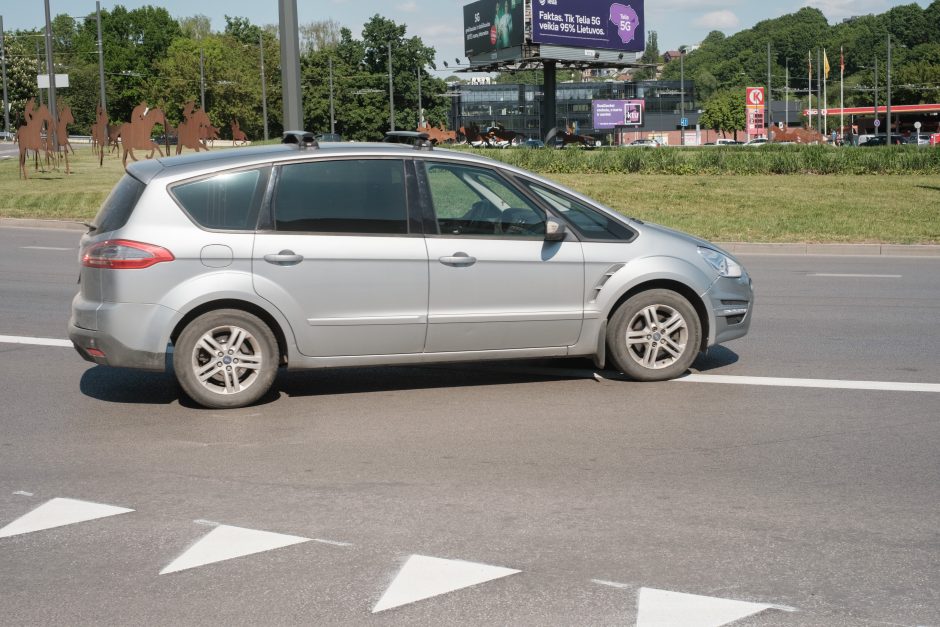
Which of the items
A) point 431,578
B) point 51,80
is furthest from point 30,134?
point 431,578

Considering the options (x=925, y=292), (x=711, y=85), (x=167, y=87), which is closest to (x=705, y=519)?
(x=925, y=292)

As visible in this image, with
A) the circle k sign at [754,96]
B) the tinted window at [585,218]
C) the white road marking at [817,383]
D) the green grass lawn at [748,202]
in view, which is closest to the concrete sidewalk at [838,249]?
the green grass lawn at [748,202]

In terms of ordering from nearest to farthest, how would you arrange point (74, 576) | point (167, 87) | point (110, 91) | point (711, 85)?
point (74, 576) → point (167, 87) → point (110, 91) → point (711, 85)

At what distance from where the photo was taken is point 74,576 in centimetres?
441

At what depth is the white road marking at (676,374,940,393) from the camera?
25.0 ft

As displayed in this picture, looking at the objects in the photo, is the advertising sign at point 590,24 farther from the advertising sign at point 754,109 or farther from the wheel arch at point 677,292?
the wheel arch at point 677,292

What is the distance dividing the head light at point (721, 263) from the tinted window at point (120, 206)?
383 cm

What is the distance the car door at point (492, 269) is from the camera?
7.39 meters

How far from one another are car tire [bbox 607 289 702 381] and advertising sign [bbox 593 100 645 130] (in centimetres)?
10576

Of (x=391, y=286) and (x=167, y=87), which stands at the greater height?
(x=167, y=87)

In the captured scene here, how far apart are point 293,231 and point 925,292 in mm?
8400

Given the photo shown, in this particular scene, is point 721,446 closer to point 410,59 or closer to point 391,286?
point 391,286

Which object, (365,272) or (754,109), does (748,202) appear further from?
(754,109)

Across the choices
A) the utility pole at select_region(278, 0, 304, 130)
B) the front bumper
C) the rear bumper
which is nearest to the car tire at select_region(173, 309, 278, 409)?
the rear bumper
